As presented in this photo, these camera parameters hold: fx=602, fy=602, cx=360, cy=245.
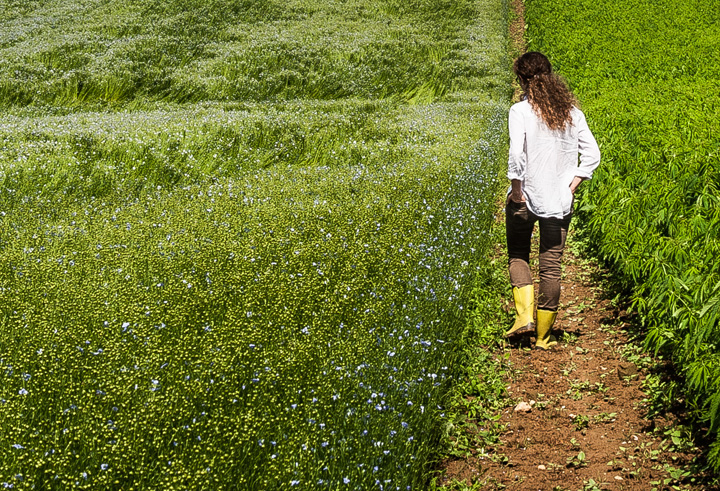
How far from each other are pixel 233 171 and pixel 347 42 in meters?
14.2

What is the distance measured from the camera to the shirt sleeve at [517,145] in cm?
542

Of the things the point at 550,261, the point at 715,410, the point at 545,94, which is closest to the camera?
the point at 715,410

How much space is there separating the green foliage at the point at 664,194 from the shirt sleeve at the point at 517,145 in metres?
1.39

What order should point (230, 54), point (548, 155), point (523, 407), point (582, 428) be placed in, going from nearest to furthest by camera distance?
point (582, 428) < point (523, 407) < point (548, 155) < point (230, 54)

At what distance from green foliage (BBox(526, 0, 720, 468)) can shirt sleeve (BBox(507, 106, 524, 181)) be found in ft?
4.57

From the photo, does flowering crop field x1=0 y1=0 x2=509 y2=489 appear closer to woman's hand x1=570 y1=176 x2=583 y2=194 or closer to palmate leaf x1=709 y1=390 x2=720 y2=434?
woman's hand x1=570 y1=176 x2=583 y2=194

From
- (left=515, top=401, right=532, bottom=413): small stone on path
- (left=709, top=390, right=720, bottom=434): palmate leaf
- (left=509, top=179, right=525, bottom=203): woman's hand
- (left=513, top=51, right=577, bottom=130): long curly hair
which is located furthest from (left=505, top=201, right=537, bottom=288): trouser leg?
(left=709, top=390, right=720, bottom=434): palmate leaf

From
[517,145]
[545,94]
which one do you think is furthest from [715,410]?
[545,94]

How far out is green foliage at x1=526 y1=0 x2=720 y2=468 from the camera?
14.4 feet

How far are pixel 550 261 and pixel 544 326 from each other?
2.03ft

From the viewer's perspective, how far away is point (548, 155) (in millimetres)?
5445

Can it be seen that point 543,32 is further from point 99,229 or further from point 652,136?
point 99,229

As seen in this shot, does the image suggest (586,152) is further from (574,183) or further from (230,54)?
(230,54)

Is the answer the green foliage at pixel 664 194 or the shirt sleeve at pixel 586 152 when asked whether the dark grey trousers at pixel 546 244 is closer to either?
the shirt sleeve at pixel 586 152
